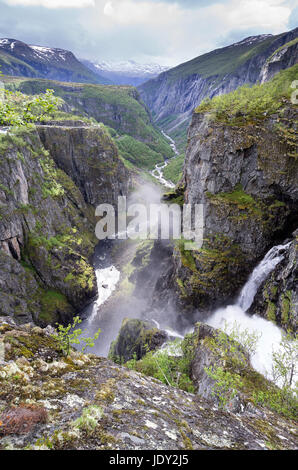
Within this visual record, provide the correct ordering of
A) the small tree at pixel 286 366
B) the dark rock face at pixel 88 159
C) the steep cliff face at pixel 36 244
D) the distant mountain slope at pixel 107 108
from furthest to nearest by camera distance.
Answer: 1. the distant mountain slope at pixel 107 108
2. the dark rock face at pixel 88 159
3. the steep cliff face at pixel 36 244
4. the small tree at pixel 286 366

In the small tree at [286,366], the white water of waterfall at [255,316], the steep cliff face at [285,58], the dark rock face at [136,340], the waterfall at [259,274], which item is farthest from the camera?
the steep cliff face at [285,58]

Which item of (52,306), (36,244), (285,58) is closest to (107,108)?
(285,58)

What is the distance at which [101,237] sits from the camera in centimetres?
7806

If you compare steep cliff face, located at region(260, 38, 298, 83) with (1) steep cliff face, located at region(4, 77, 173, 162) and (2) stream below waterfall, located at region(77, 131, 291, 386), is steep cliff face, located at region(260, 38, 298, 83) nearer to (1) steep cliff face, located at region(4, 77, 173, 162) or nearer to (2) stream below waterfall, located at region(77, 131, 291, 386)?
(1) steep cliff face, located at region(4, 77, 173, 162)

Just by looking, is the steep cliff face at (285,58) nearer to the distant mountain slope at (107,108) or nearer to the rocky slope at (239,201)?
the distant mountain slope at (107,108)

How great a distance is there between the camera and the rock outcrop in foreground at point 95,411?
4098 mm

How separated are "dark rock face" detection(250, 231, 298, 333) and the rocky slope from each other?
5.98 m

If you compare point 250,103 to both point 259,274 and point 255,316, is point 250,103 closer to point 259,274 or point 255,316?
point 259,274

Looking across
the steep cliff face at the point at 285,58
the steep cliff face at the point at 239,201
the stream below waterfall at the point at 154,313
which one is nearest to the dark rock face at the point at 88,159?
the stream below waterfall at the point at 154,313

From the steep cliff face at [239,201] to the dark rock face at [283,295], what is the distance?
6.01 meters

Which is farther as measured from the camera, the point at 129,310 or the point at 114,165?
the point at 114,165

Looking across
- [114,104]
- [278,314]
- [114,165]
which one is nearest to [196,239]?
[278,314]

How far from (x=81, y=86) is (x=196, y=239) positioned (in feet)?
697

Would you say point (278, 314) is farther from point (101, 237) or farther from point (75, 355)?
point (101, 237)
